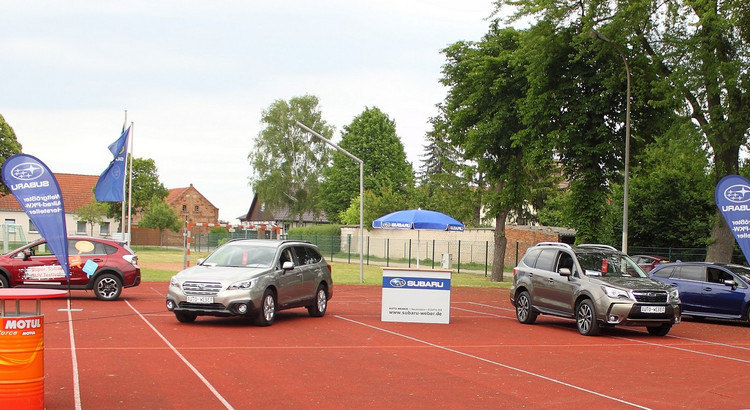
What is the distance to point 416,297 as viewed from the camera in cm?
1820

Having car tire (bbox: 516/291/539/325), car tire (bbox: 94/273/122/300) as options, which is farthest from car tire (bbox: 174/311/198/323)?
car tire (bbox: 516/291/539/325)

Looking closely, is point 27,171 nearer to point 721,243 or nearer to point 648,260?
point 721,243

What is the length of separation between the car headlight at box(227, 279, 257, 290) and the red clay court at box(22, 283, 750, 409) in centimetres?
80

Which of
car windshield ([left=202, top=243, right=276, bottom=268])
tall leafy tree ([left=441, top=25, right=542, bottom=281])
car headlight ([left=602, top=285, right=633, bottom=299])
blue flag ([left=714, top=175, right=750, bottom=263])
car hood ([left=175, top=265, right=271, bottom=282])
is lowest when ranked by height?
car headlight ([left=602, top=285, right=633, bottom=299])

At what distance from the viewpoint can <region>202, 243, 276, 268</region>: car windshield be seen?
16.8 m

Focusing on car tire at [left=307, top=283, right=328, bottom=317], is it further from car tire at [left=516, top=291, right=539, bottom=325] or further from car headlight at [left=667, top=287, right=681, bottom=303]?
car headlight at [left=667, top=287, right=681, bottom=303]

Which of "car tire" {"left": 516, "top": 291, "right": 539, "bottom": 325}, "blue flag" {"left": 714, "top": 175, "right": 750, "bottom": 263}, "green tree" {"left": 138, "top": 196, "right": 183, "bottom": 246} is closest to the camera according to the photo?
"blue flag" {"left": 714, "top": 175, "right": 750, "bottom": 263}

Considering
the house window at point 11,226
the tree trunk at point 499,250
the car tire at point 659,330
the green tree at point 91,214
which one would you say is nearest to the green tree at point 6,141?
the house window at point 11,226

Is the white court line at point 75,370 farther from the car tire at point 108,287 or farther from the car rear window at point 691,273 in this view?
the car rear window at point 691,273

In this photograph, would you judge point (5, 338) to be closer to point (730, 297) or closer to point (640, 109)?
point (730, 297)

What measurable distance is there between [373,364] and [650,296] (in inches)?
270

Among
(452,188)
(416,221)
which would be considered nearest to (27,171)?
(416,221)

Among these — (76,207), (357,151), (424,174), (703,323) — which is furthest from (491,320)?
(76,207)

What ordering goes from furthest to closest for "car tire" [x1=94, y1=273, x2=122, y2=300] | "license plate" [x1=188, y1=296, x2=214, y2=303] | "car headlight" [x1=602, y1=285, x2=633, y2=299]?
"car tire" [x1=94, y1=273, x2=122, y2=300], "car headlight" [x1=602, y1=285, x2=633, y2=299], "license plate" [x1=188, y1=296, x2=214, y2=303]
